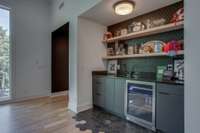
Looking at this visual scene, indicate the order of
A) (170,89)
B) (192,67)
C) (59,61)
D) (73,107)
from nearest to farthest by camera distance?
1. (192,67)
2. (170,89)
3. (73,107)
4. (59,61)

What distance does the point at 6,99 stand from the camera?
3.89m

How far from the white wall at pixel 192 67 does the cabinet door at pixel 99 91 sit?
2016 millimetres

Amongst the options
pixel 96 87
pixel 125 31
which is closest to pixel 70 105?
pixel 96 87

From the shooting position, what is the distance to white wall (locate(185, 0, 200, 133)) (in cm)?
136

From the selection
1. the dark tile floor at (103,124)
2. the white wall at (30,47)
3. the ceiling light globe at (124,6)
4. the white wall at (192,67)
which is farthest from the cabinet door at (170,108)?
the white wall at (30,47)

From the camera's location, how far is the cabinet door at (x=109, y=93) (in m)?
3.04

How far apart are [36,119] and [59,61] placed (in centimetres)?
263

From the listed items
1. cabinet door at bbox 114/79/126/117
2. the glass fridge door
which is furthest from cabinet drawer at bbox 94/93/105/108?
the glass fridge door

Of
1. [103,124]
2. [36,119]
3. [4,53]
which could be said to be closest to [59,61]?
[4,53]

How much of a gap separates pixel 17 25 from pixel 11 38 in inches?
18.0

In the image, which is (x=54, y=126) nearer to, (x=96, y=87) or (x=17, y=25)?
(x=96, y=87)

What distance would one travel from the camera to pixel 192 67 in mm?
1415

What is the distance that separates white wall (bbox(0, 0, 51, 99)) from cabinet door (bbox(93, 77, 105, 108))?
213 centimetres

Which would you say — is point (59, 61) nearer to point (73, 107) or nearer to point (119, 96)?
point (73, 107)
